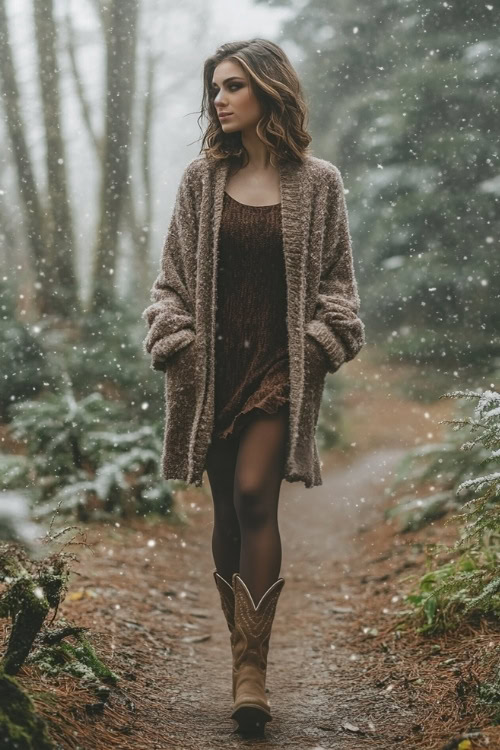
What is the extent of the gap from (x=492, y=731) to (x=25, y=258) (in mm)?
7285

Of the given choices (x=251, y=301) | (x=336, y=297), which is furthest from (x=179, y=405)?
(x=336, y=297)

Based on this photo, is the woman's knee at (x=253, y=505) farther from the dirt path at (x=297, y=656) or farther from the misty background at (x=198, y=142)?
the misty background at (x=198, y=142)

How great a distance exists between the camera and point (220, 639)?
14.6 feet

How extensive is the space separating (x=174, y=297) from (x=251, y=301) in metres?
0.34

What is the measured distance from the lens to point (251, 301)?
3307mm

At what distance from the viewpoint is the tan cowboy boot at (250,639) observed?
9.46ft

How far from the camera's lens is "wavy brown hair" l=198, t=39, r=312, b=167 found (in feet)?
10.8

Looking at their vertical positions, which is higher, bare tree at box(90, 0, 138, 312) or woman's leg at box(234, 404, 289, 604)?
bare tree at box(90, 0, 138, 312)

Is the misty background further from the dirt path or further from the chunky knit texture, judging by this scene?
the chunky knit texture

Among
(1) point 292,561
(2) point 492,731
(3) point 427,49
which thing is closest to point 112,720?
(2) point 492,731

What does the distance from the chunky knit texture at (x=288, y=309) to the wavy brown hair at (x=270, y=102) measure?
73 mm

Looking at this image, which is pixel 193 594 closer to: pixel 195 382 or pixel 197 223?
pixel 195 382

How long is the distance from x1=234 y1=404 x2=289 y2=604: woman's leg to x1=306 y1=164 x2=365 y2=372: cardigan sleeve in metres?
0.40

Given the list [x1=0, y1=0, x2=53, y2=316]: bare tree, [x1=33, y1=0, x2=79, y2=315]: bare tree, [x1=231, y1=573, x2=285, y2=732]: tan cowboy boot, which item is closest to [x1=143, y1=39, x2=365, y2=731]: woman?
[x1=231, y1=573, x2=285, y2=732]: tan cowboy boot
